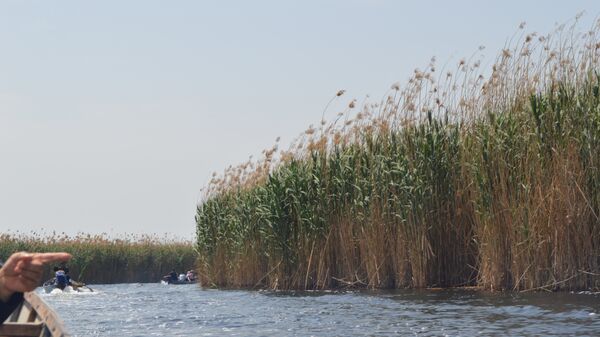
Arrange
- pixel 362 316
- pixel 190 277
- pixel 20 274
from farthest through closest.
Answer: pixel 190 277
pixel 362 316
pixel 20 274

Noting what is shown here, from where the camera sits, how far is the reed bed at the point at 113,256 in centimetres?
4688

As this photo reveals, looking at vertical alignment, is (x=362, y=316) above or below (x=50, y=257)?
above

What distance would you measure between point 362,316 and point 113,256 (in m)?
33.7

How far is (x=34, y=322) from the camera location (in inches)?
279

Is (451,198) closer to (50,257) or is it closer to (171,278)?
(50,257)

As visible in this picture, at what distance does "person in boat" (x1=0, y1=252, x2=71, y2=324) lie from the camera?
4586 millimetres

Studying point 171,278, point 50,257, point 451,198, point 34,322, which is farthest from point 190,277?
point 50,257

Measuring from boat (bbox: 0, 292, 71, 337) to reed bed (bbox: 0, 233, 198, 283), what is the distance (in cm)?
3808

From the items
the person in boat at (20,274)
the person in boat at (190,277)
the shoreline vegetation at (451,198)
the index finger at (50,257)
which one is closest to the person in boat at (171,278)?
the person in boat at (190,277)

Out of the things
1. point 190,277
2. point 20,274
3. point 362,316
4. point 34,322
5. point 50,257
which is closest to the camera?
point 50,257

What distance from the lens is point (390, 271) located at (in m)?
21.6

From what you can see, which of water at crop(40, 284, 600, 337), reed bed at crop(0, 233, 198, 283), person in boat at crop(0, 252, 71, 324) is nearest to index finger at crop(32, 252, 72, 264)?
person in boat at crop(0, 252, 71, 324)

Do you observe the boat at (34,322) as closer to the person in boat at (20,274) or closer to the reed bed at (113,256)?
the person in boat at (20,274)

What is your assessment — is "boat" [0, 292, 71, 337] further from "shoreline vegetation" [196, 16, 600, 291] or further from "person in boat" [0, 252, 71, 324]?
"shoreline vegetation" [196, 16, 600, 291]
